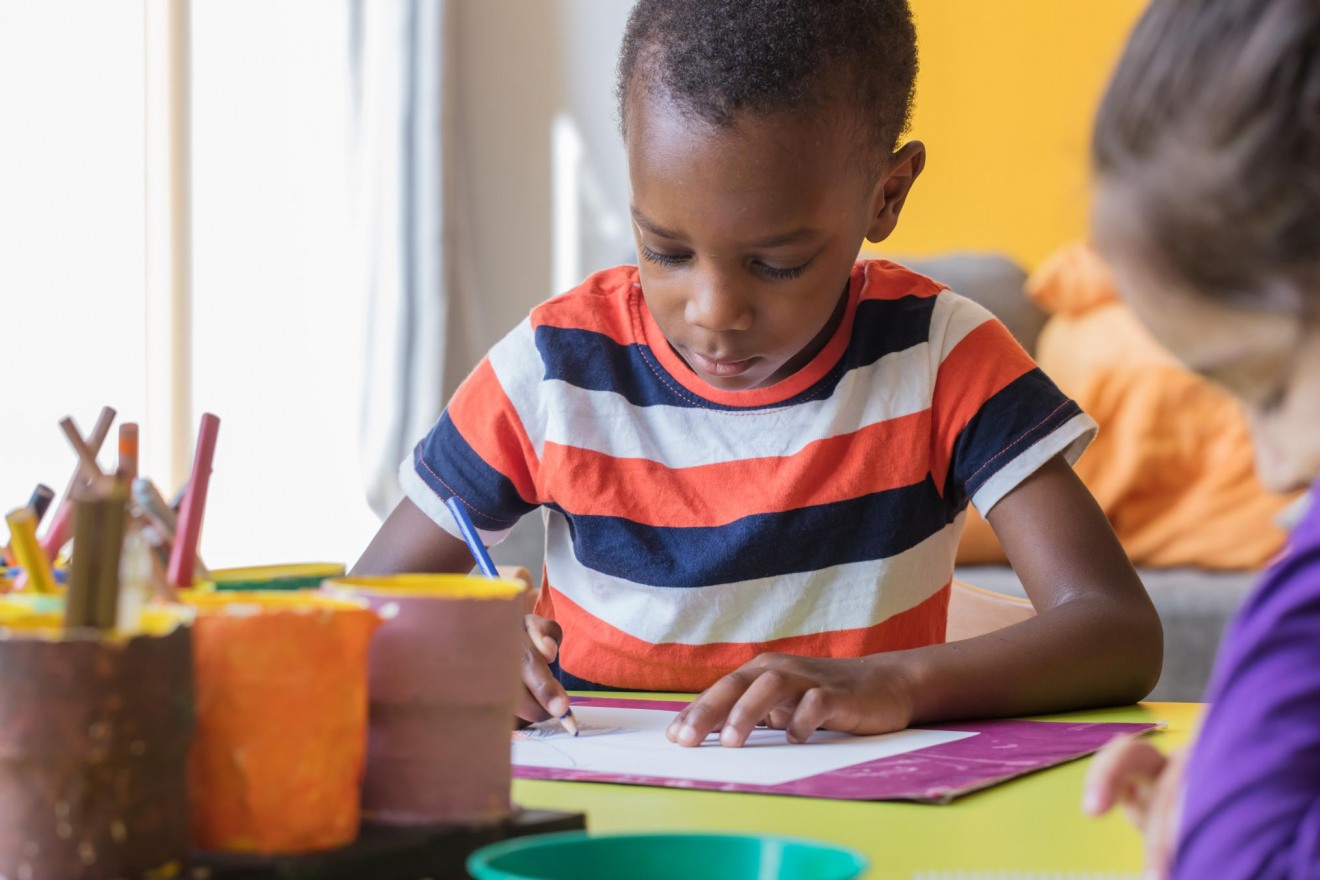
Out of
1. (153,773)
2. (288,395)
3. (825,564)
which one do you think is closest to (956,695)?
(825,564)

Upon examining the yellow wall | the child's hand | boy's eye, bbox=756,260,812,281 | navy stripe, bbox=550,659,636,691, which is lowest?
navy stripe, bbox=550,659,636,691

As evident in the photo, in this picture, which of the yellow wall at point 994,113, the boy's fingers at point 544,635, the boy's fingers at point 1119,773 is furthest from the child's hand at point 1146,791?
the yellow wall at point 994,113

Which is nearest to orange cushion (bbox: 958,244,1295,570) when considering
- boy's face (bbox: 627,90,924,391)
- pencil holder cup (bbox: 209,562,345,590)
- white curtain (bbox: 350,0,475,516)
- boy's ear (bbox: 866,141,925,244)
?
white curtain (bbox: 350,0,475,516)

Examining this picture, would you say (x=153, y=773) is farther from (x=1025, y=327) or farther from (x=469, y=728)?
(x=1025, y=327)

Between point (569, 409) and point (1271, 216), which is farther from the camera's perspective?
point (569, 409)

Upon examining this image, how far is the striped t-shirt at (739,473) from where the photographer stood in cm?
112

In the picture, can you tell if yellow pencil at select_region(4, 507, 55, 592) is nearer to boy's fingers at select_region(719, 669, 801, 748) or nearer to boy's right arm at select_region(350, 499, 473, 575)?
boy's fingers at select_region(719, 669, 801, 748)

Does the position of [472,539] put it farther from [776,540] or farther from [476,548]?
[776,540]

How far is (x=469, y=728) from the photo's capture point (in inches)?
20.1

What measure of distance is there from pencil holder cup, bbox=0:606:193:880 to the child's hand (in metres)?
0.27

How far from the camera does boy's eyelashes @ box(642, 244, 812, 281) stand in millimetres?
988

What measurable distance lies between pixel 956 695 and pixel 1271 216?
1.61 ft

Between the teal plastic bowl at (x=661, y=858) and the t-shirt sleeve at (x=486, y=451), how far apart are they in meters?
0.73

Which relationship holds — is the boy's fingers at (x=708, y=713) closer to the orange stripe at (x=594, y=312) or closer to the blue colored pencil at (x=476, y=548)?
the blue colored pencil at (x=476, y=548)
